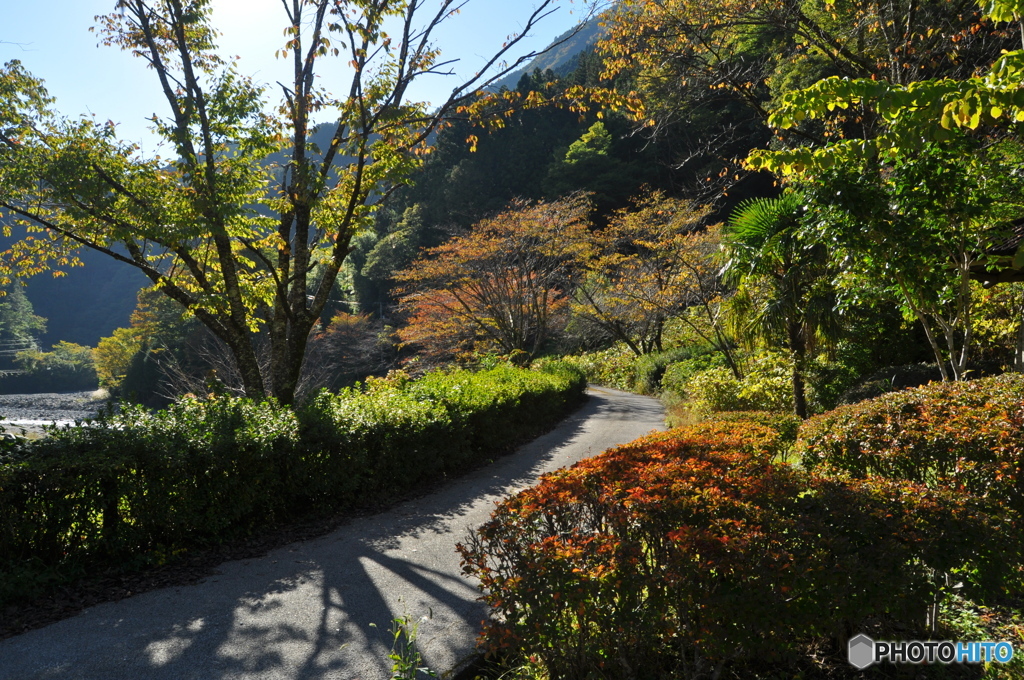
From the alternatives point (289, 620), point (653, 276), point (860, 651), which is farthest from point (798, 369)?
point (653, 276)

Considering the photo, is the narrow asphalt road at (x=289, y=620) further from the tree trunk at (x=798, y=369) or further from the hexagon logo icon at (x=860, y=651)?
the tree trunk at (x=798, y=369)

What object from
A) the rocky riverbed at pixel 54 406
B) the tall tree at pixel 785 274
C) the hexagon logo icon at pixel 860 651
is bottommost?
the rocky riverbed at pixel 54 406

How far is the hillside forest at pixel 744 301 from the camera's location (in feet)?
8.20

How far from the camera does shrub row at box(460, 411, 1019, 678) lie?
235cm

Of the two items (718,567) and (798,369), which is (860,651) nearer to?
(718,567)

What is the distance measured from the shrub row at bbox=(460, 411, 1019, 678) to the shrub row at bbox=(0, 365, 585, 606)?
2769 mm

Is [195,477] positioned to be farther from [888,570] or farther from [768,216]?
[768,216]

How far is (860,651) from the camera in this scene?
2676 millimetres

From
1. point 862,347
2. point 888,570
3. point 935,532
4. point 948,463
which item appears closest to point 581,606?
point 888,570

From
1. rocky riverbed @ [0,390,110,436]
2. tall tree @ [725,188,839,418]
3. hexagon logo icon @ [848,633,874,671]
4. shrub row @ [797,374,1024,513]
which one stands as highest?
tall tree @ [725,188,839,418]

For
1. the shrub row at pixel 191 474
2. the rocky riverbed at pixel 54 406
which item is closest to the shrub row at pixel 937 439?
the shrub row at pixel 191 474

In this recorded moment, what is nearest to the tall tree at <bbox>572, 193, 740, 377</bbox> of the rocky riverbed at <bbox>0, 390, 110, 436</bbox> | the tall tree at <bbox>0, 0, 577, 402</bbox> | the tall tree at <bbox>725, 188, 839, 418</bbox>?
the tall tree at <bbox>725, 188, 839, 418</bbox>

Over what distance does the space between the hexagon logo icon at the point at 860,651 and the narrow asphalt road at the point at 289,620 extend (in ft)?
6.23

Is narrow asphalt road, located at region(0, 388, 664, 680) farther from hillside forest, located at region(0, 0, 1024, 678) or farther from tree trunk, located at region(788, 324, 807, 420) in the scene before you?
tree trunk, located at region(788, 324, 807, 420)
